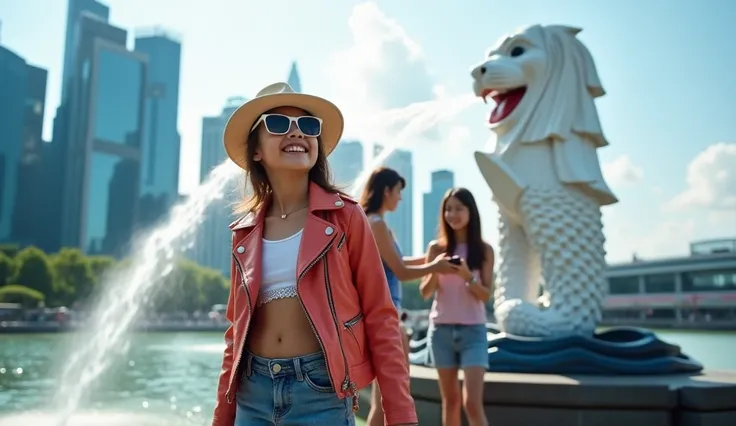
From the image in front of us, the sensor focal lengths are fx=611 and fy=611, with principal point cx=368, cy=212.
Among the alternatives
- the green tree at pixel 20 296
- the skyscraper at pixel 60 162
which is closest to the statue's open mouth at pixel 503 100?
the green tree at pixel 20 296

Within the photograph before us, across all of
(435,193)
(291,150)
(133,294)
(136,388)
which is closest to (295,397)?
(291,150)

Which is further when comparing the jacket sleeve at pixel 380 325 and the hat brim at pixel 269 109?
the hat brim at pixel 269 109

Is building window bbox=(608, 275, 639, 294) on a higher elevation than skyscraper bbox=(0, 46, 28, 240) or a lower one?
lower

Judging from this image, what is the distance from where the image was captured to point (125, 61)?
76.1 meters

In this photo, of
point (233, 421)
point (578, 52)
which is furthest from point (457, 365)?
point (578, 52)

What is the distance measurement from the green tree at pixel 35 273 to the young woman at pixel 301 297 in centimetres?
4301

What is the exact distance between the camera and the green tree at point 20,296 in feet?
115

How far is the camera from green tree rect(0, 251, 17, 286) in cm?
3919

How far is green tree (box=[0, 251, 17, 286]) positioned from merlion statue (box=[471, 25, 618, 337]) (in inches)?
1617

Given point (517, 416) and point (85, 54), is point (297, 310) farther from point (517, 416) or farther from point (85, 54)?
point (85, 54)

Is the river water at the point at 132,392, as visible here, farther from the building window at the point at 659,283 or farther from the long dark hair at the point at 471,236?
the building window at the point at 659,283

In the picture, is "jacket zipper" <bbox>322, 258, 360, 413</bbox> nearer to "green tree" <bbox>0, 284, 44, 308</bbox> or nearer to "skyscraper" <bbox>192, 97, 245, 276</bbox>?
"green tree" <bbox>0, 284, 44, 308</bbox>

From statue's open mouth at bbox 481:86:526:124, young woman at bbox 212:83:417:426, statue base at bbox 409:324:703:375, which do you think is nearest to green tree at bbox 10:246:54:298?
statue's open mouth at bbox 481:86:526:124

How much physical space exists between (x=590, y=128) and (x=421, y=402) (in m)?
3.46
